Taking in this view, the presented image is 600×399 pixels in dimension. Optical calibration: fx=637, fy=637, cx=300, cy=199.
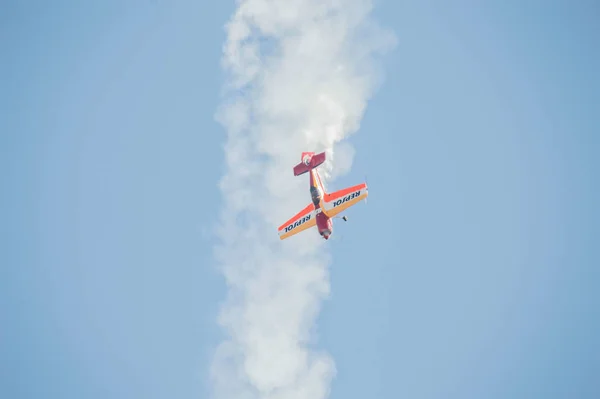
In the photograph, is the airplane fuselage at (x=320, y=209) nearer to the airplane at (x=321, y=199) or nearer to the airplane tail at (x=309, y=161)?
the airplane at (x=321, y=199)

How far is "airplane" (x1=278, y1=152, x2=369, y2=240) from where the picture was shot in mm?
73250

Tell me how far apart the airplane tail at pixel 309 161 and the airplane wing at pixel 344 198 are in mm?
4247

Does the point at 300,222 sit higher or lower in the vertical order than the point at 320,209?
higher

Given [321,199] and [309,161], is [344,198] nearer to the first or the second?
[321,199]

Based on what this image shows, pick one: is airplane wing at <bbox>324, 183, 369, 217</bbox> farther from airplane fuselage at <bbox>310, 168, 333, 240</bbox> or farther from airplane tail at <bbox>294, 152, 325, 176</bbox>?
airplane tail at <bbox>294, 152, 325, 176</bbox>

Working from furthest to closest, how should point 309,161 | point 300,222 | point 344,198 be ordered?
1. point 300,222
2. point 309,161
3. point 344,198

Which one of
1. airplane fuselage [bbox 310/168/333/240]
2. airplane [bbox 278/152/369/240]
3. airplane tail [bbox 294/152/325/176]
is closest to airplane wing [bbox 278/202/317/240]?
airplane [bbox 278/152/369/240]

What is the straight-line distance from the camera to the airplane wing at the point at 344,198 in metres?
73.1

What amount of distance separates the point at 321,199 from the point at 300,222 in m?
4.79

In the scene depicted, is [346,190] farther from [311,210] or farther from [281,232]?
[281,232]

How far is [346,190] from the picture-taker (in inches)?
2908

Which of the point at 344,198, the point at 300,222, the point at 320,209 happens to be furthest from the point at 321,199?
the point at 300,222

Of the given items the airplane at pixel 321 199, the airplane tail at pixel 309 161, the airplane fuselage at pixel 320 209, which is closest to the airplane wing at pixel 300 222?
the airplane at pixel 321 199

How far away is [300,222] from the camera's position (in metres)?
76.8
